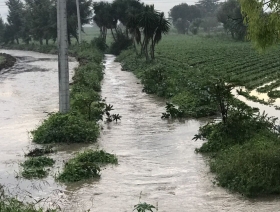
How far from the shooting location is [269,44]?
364 inches

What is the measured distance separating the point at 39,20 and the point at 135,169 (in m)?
62.3

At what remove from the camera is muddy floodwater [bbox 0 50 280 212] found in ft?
27.8

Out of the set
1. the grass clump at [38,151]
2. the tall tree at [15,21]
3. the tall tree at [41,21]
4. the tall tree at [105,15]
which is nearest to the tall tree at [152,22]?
the tall tree at [105,15]

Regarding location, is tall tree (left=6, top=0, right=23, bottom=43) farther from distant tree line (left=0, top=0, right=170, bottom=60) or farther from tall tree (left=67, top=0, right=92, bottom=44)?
tall tree (left=67, top=0, right=92, bottom=44)

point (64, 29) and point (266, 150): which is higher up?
point (64, 29)

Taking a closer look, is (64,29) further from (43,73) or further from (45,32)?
(45,32)

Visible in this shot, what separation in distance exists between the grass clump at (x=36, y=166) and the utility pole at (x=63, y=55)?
3.83 meters

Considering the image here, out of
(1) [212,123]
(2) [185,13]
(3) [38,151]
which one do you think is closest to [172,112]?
(1) [212,123]

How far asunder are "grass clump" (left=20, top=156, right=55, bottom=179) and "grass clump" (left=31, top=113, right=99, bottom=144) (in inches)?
82.2

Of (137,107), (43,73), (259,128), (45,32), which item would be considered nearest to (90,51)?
(43,73)

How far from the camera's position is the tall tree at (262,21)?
28.8 ft

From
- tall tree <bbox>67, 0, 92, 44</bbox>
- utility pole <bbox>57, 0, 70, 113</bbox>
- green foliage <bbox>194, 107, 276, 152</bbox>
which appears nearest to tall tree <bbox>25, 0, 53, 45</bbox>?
tall tree <bbox>67, 0, 92, 44</bbox>

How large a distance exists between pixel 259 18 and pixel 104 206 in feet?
15.1

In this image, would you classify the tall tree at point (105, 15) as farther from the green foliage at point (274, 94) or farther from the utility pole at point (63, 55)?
the utility pole at point (63, 55)
